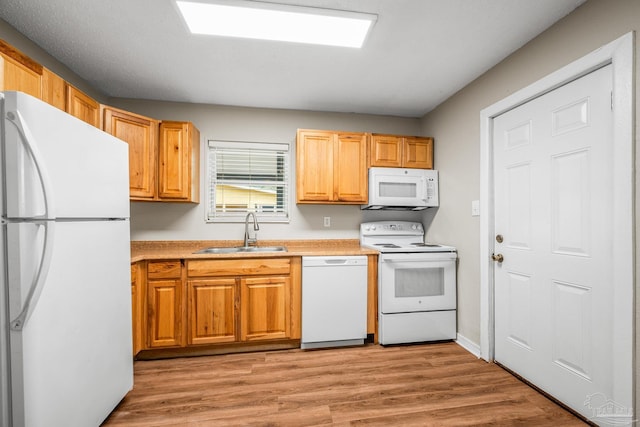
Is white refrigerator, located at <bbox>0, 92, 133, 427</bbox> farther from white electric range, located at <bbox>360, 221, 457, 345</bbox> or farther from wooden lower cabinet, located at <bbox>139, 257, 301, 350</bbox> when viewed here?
white electric range, located at <bbox>360, 221, 457, 345</bbox>

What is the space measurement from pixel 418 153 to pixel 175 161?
257 centimetres

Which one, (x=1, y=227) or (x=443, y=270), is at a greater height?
(x=1, y=227)

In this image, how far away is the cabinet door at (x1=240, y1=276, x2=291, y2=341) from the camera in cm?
238

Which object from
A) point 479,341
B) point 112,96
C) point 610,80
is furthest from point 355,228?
point 112,96

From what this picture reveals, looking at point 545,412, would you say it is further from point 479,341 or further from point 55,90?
point 55,90

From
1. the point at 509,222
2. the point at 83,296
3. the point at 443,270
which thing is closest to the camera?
the point at 83,296

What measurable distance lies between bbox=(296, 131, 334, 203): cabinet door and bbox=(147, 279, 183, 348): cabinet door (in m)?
1.46

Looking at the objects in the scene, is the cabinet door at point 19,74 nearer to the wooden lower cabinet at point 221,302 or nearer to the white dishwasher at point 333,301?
A: the wooden lower cabinet at point 221,302

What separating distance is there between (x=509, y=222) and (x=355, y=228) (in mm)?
1551


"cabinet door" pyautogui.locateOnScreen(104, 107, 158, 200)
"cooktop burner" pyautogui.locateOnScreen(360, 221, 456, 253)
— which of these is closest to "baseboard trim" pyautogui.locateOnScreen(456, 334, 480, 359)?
"cooktop burner" pyautogui.locateOnScreen(360, 221, 456, 253)

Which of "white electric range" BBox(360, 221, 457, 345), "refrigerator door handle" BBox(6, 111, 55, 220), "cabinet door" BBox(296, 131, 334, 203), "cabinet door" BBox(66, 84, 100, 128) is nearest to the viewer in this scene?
"refrigerator door handle" BBox(6, 111, 55, 220)

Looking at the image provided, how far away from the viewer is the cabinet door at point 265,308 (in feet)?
7.81

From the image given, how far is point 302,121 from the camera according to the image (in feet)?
10.2

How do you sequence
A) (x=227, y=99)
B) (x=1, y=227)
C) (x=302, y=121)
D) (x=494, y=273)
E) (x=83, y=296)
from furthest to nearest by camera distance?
(x=302, y=121)
(x=227, y=99)
(x=494, y=273)
(x=83, y=296)
(x=1, y=227)
